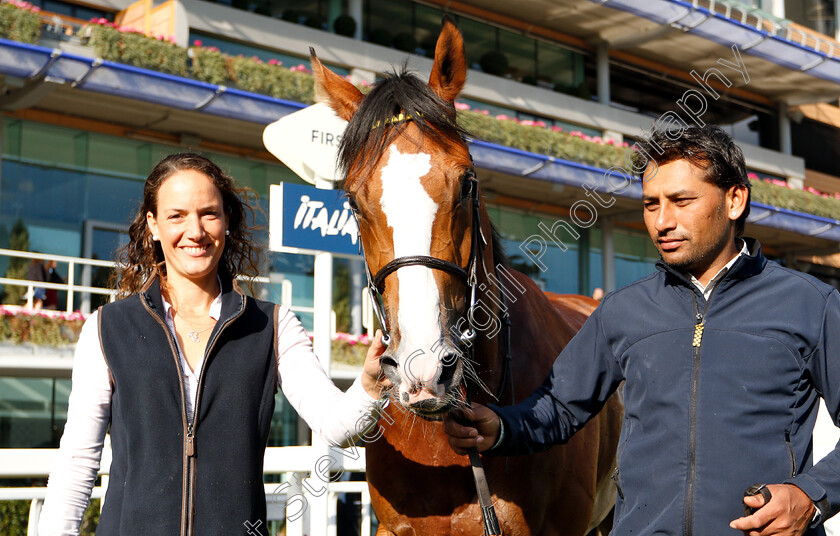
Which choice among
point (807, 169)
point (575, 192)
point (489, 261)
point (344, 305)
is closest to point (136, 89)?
point (344, 305)

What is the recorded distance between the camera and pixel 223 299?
2.23 m

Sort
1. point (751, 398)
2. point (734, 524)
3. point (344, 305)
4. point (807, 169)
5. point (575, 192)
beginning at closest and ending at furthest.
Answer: point (734, 524)
point (751, 398)
point (344, 305)
point (575, 192)
point (807, 169)

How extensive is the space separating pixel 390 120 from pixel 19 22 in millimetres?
10688

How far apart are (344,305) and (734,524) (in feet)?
42.8

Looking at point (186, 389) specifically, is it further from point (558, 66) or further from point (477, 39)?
point (558, 66)

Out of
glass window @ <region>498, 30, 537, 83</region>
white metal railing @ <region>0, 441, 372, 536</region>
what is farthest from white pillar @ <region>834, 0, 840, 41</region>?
white metal railing @ <region>0, 441, 372, 536</region>

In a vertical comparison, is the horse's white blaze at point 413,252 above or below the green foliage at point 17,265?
below

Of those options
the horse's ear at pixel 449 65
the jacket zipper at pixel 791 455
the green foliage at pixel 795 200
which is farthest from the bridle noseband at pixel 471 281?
the green foliage at pixel 795 200

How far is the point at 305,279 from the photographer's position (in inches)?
545

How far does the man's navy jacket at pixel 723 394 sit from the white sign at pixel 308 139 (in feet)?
8.36

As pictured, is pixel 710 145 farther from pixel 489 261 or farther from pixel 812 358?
pixel 489 261

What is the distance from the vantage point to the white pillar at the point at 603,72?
21.4 m

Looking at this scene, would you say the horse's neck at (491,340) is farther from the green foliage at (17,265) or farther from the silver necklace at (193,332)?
the green foliage at (17,265)

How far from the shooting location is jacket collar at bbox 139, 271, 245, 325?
2152 millimetres
